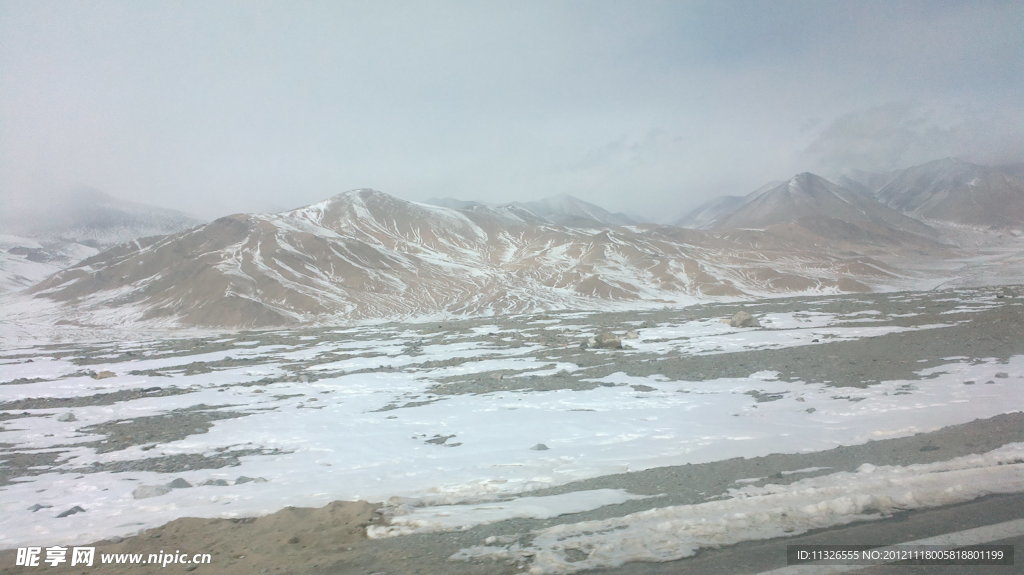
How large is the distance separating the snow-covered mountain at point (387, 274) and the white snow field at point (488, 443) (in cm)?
6057

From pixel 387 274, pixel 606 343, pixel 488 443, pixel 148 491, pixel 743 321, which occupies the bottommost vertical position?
pixel 743 321

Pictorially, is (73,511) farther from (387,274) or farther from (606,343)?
(387,274)

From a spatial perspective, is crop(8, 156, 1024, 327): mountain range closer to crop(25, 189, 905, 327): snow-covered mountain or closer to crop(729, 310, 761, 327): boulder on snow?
crop(25, 189, 905, 327): snow-covered mountain

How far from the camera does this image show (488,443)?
1558 centimetres

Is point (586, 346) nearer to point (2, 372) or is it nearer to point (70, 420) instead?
point (70, 420)

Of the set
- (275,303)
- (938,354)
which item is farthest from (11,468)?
(275,303)

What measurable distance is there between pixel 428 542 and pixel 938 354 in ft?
87.6

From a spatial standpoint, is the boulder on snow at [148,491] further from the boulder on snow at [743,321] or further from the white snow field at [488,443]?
the boulder on snow at [743,321]

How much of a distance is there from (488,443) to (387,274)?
342 feet

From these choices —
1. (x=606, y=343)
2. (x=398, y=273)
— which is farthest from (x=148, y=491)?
(x=398, y=273)

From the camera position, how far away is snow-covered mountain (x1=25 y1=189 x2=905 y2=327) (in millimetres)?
91875

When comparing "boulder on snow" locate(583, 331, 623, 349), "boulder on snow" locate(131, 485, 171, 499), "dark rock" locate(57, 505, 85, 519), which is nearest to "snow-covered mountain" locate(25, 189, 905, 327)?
"boulder on snow" locate(583, 331, 623, 349)

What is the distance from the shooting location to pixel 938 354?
25.2 m

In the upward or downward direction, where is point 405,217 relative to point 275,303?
upward
